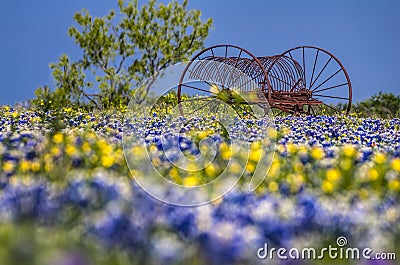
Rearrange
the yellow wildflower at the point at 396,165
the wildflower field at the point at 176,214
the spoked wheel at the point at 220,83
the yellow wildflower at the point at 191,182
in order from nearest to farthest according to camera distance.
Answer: the wildflower field at the point at 176,214, the yellow wildflower at the point at 191,182, the yellow wildflower at the point at 396,165, the spoked wheel at the point at 220,83

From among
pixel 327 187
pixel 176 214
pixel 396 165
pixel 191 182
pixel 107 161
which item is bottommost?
pixel 176 214

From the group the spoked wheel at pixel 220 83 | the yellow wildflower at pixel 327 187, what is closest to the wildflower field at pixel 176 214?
the yellow wildflower at pixel 327 187

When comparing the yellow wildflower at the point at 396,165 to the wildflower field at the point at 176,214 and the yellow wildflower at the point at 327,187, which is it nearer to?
the wildflower field at the point at 176,214

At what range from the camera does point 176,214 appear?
7.56ft

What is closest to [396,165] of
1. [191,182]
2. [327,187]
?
[327,187]

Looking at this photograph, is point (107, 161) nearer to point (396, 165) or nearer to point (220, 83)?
point (396, 165)

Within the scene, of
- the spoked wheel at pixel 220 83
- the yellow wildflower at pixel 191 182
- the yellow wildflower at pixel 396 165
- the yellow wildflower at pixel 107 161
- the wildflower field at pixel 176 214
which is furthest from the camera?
the spoked wheel at pixel 220 83

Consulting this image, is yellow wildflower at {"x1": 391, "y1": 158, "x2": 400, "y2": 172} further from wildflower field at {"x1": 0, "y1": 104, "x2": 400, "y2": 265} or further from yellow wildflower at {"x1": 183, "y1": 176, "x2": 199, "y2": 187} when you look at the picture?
yellow wildflower at {"x1": 183, "y1": 176, "x2": 199, "y2": 187}

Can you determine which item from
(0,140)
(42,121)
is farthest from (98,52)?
(0,140)

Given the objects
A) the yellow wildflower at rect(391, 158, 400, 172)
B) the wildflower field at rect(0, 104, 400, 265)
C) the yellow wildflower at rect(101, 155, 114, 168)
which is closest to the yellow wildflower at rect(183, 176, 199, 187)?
the wildflower field at rect(0, 104, 400, 265)

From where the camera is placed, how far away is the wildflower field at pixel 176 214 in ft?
6.51

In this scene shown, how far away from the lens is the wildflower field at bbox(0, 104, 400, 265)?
6.51 feet

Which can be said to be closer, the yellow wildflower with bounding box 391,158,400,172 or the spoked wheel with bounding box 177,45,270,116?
the yellow wildflower with bounding box 391,158,400,172

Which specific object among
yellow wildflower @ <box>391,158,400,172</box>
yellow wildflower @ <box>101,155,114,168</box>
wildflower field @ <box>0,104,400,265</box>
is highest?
yellow wildflower @ <box>391,158,400,172</box>
